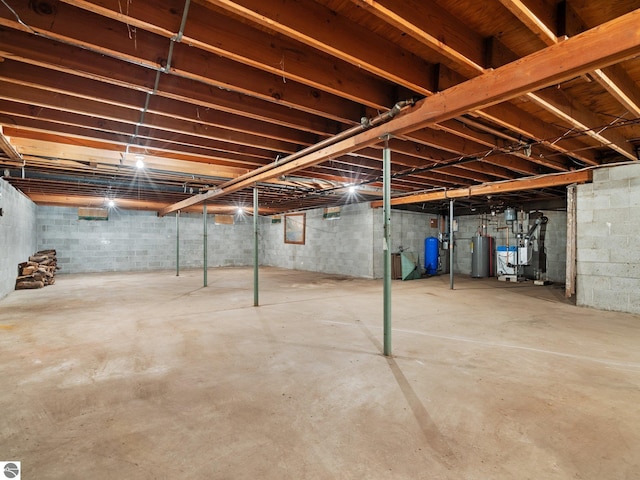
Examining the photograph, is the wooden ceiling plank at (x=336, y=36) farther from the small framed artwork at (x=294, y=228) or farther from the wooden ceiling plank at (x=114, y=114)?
the small framed artwork at (x=294, y=228)

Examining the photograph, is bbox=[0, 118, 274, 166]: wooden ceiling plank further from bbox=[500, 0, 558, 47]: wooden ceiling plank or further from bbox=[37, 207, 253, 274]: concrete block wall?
bbox=[37, 207, 253, 274]: concrete block wall

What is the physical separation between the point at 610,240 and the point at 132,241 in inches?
479

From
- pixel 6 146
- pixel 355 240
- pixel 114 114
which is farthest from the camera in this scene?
pixel 355 240

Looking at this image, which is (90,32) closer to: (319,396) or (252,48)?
(252,48)

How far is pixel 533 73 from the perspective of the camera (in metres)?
1.77

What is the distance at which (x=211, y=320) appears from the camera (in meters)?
4.07

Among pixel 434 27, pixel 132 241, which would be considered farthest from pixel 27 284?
pixel 434 27

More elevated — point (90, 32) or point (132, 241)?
point (90, 32)

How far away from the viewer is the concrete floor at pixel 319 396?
1.48 metres

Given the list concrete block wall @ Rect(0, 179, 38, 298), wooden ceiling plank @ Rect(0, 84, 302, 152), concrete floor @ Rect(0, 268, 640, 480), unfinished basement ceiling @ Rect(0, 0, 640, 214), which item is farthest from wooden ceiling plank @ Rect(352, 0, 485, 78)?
concrete block wall @ Rect(0, 179, 38, 298)

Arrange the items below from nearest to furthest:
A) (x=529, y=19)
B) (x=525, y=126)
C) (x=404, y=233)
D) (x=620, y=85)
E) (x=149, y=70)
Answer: (x=529, y=19)
(x=149, y=70)
(x=620, y=85)
(x=525, y=126)
(x=404, y=233)

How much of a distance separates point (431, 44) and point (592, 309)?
197 inches

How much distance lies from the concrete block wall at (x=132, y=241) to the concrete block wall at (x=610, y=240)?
1038cm

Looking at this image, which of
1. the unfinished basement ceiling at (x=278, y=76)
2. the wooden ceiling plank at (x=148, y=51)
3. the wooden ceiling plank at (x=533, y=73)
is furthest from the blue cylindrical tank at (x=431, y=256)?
the wooden ceiling plank at (x=148, y=51)
